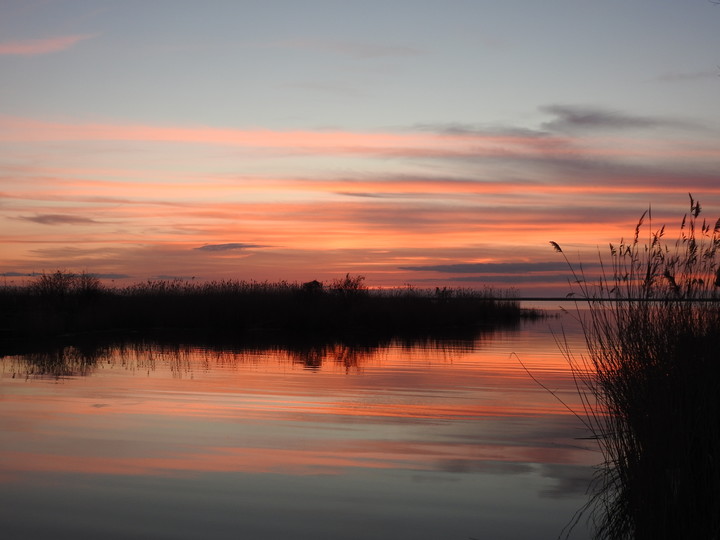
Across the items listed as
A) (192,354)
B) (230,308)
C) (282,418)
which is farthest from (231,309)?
(282,418)

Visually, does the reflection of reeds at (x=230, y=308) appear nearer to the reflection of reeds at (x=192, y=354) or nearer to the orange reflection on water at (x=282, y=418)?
the reflection of reeds at (x=192, y=354)

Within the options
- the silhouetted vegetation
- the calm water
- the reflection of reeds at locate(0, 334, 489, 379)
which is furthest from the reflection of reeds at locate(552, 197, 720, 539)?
the silhouetted vegetation

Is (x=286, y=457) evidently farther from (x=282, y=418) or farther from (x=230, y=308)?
(x=230, y=308)

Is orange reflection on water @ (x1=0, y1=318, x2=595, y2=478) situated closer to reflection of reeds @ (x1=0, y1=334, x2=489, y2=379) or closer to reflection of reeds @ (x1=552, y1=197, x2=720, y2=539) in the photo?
reflection of reeds @ (x1=0, y1=334, x2=489, y2=379)

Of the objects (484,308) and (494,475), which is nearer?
(494,475)

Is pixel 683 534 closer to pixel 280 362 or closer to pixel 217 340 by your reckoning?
pixel 280 362

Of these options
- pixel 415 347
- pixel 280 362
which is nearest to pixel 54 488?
pixel 280 362

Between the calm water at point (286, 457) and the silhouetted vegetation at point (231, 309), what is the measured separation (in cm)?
1128

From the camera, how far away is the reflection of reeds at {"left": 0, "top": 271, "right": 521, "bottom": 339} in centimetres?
2441

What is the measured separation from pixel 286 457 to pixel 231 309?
1919 centimetres

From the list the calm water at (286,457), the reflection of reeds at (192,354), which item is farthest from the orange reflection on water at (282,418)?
the reflection of reeds at (192,354)

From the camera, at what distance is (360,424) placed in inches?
334

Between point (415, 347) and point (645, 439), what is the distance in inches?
589

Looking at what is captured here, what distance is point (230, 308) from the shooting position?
25.7m
